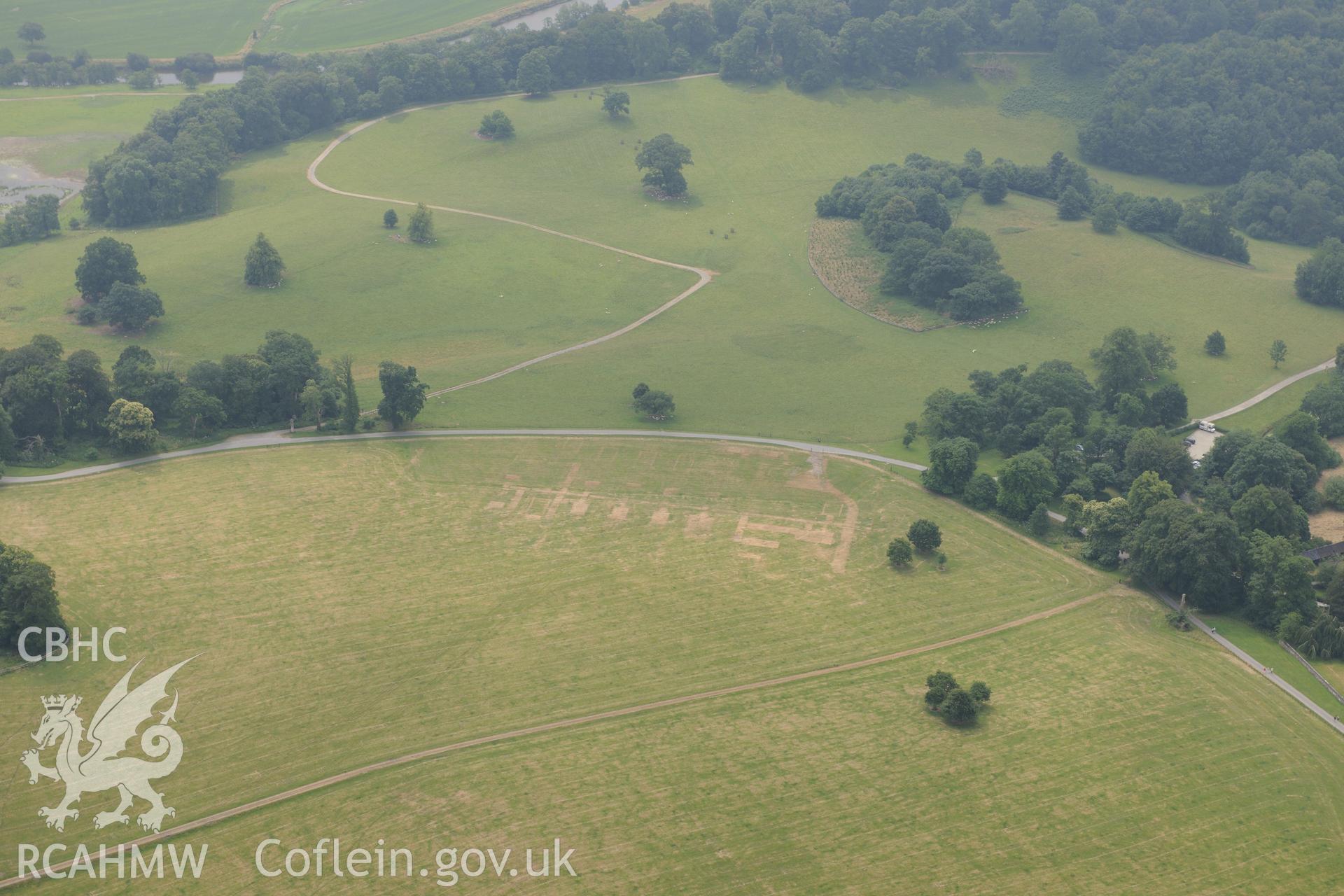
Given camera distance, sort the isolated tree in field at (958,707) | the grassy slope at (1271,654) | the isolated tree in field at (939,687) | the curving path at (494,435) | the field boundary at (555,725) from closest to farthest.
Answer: the field boundary at (555,725)
the isolated tree in field at (958,707)
the isolated tree in field at (939,687)
the grassy slope at (1271,654)
the curving path at (494,435)

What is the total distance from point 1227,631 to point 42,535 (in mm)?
116551

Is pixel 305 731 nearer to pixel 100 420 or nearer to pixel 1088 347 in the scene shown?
pixel 100 420

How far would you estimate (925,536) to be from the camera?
128m

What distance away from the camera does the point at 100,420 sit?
14525 centimetres

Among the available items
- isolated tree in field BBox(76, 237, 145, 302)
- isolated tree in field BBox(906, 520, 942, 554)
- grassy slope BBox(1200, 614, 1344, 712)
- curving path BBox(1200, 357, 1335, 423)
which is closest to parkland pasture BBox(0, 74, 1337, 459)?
curving path BBox(1200, 357, 1335, 423)

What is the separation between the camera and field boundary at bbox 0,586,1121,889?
90.2 metres

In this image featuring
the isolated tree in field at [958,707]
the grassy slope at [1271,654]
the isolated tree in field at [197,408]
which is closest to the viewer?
the isolated tree in field at [958,707]

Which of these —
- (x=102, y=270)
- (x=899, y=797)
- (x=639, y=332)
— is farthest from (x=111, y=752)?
(x=639, y=332)

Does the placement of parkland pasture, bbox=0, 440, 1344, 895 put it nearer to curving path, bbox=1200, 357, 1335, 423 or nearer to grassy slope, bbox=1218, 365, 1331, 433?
grassy slope, bbox=1218, 365, 1331, 433

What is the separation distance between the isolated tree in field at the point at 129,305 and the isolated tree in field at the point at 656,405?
236 ft

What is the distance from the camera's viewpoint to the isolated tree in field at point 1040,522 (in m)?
133

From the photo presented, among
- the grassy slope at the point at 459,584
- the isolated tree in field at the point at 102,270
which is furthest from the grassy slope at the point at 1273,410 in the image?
the isolated tree in field at the point at 102,270

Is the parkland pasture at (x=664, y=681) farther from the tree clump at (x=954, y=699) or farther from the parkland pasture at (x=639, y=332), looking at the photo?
the parkland pasture at (x=639, y=332)

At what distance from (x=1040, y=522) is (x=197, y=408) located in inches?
3834
